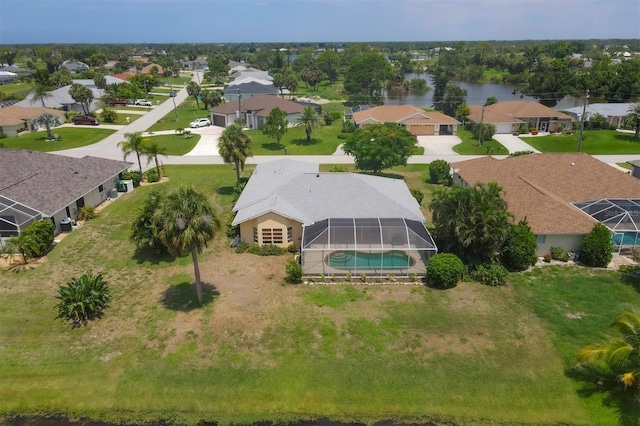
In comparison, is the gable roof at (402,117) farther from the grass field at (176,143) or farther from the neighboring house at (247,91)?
the neighboring house at (247,91)

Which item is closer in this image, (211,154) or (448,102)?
(211,154)

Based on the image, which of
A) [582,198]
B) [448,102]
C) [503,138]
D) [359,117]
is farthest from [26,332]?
[448,102]

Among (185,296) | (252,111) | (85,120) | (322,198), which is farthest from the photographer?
(85,120)

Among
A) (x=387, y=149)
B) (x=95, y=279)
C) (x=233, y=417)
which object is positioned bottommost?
(x=233, y=417)

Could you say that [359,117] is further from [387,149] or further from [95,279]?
[95,279]

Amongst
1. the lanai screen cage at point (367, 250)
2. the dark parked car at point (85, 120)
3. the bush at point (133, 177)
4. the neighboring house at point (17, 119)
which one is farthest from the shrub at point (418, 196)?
the neighboring house at point (17, 119)

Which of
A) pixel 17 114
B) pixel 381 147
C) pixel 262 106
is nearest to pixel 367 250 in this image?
pixel 381 147

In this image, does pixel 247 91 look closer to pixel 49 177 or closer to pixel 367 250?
pixel 49 177
